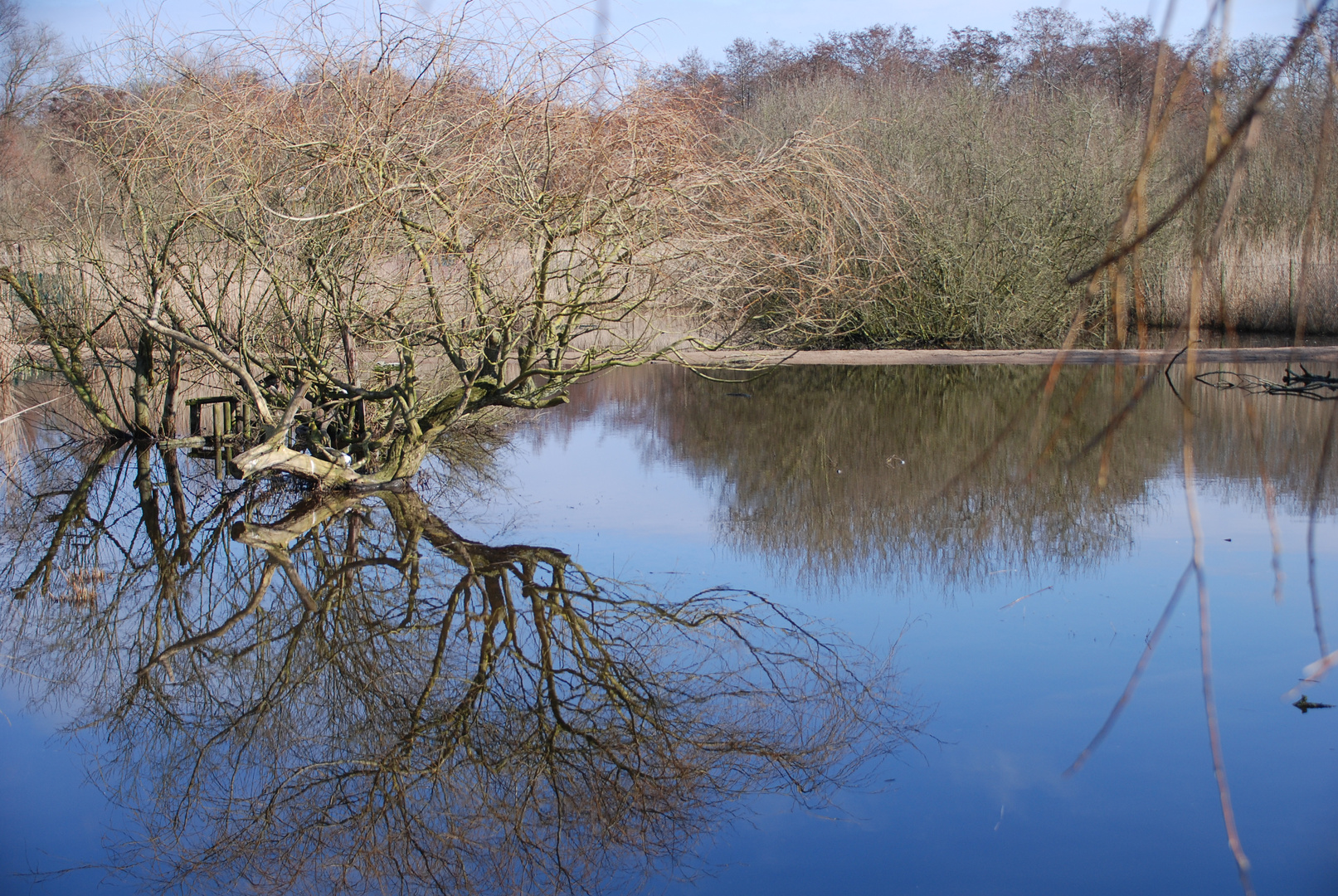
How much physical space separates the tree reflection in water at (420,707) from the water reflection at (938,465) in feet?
3.66

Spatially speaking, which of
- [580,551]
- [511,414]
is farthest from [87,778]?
[511,414]

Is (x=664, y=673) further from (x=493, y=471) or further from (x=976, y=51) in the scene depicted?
(x=976, y=51)

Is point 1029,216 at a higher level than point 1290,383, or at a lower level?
higher

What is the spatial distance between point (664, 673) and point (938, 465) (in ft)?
14.8

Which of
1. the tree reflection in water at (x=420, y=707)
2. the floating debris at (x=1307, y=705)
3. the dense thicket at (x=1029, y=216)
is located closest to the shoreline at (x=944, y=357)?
the dense thicket at (x=1029, y=216)

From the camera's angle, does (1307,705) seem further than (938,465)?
No

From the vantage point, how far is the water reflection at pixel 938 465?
19.2ft

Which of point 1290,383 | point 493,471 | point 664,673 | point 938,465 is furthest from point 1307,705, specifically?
point 1290,383

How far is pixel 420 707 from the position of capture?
13.3 feet

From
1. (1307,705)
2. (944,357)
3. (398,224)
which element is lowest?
(1307,705)

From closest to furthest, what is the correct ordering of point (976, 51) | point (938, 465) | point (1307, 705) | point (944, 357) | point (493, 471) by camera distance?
point (1307, 705) → point (938, 465) → point (493, 471) → point (944, 357) → point (976, 51)

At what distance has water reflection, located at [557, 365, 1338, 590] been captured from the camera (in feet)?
19.2

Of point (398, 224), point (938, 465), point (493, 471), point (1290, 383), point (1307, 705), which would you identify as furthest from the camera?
point (1290, 383)

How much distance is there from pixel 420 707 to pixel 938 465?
5.23m
